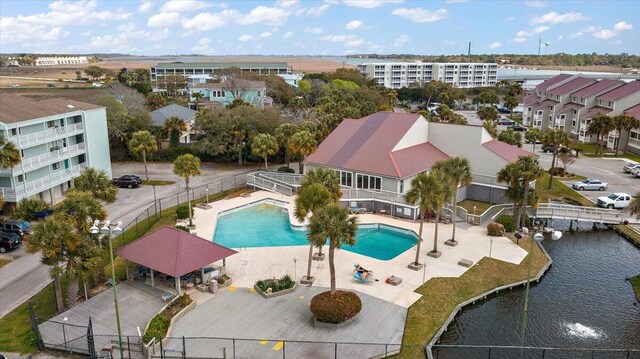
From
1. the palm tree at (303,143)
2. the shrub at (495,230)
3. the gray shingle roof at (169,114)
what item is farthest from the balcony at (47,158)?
the shrub at (495,230)

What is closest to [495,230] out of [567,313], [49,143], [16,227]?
[567,313]

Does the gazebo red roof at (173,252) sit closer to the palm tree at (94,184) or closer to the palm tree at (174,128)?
the palm tree at (94,184)

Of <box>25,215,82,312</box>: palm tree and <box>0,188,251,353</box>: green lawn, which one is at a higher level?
<box>25,215,82,312</box>: palm tree

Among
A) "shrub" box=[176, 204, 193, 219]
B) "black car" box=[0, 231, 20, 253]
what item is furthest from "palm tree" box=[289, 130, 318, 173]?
"black car" box=[0, 231, 20, 253]

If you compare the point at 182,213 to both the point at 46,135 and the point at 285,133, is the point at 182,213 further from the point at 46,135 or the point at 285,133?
the point at 285,133

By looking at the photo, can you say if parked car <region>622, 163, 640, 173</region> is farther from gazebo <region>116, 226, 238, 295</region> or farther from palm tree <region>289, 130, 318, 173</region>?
gazebo <region>116, 226, 238, 295</region>
